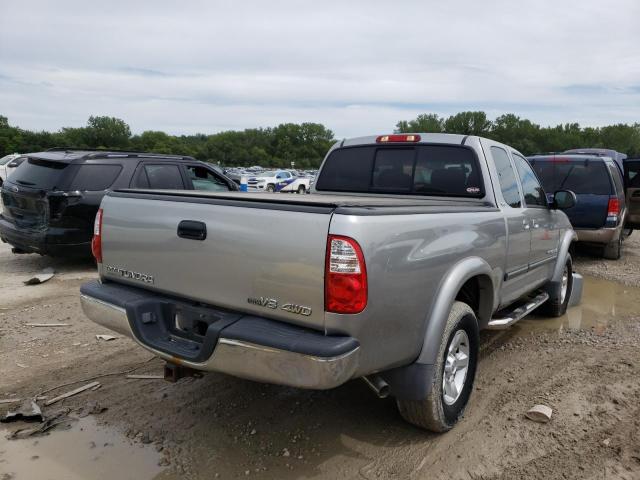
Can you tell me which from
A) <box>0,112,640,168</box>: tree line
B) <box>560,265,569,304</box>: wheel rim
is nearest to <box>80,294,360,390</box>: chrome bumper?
<box>560,265,569,304</box>: wheel rim

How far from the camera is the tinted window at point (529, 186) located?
15.5 feet

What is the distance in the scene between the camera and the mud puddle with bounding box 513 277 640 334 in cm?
573

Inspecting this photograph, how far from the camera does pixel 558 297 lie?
225 inches

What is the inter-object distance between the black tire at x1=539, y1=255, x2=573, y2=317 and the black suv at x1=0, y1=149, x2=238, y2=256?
570 cm

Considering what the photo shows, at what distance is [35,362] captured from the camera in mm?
4344

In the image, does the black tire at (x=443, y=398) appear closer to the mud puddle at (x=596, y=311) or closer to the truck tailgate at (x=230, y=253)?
the truck tailgate at (x=230, y=253)

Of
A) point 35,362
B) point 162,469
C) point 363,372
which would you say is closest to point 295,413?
point 162,469

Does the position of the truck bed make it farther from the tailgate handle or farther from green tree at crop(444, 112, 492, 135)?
green tree at crop(444, 112, 492, 135)

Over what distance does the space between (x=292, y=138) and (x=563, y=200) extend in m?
148

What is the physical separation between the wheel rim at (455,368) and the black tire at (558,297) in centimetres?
254

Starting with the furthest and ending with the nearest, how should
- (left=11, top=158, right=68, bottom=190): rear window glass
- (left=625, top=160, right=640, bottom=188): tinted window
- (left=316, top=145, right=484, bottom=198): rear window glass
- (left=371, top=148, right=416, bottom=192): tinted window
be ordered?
(left=625, top=160, right=640, bottom=188): tinted window, (left=11, top=158, right=68, bottom=190): rear window glass, (left=371, top=148, right=416, bottom=192): tinted window, (left=316, top=145, right=484, bottom=198): rear window glass

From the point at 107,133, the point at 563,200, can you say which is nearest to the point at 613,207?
the point at 563,200

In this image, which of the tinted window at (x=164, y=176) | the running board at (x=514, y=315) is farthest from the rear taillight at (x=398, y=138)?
the tinted window at (x=164, y=176)

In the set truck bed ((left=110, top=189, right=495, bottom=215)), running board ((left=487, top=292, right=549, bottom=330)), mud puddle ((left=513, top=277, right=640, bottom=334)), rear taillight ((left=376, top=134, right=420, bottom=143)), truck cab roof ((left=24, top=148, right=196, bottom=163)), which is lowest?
mud puddle ((left=513, top=277, right=640, bottom=334))
